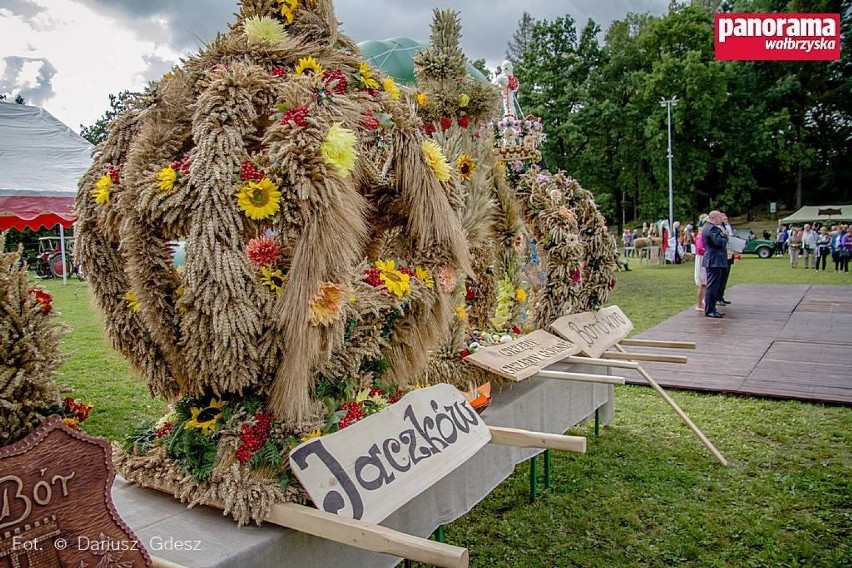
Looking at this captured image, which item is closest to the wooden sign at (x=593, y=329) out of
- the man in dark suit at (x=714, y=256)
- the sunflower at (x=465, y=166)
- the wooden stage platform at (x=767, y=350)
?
the sunflower at (x=465, y=166)

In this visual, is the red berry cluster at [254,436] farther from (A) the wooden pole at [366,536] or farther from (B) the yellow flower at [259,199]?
(B) the yellow flower at [259,199]

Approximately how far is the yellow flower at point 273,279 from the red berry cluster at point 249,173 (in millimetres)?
312

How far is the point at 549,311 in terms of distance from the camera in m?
4.27

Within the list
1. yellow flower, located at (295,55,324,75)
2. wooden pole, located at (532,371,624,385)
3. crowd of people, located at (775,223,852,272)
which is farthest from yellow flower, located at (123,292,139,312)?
crowd of people, located at (775,223,852,272)

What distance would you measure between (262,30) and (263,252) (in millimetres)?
Answer: 755

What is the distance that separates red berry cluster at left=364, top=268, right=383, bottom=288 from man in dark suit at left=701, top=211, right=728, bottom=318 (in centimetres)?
781

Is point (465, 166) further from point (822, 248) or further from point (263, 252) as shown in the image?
point (822, 248)

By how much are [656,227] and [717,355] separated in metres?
21.8

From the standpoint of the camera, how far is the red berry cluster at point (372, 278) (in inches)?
92.7

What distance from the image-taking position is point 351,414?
219cm

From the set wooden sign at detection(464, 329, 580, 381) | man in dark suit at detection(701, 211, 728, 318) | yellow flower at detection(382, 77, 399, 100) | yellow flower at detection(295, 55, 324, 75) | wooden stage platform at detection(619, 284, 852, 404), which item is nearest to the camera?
yellow flower at detection(295, 55, 324, 75)

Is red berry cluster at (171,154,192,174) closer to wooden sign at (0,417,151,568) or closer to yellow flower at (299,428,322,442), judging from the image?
wooden sign at (0,417,151,568)

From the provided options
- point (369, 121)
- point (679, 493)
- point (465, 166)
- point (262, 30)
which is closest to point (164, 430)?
point (369, 121)

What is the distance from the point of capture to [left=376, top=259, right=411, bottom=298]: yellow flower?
2365 mm
